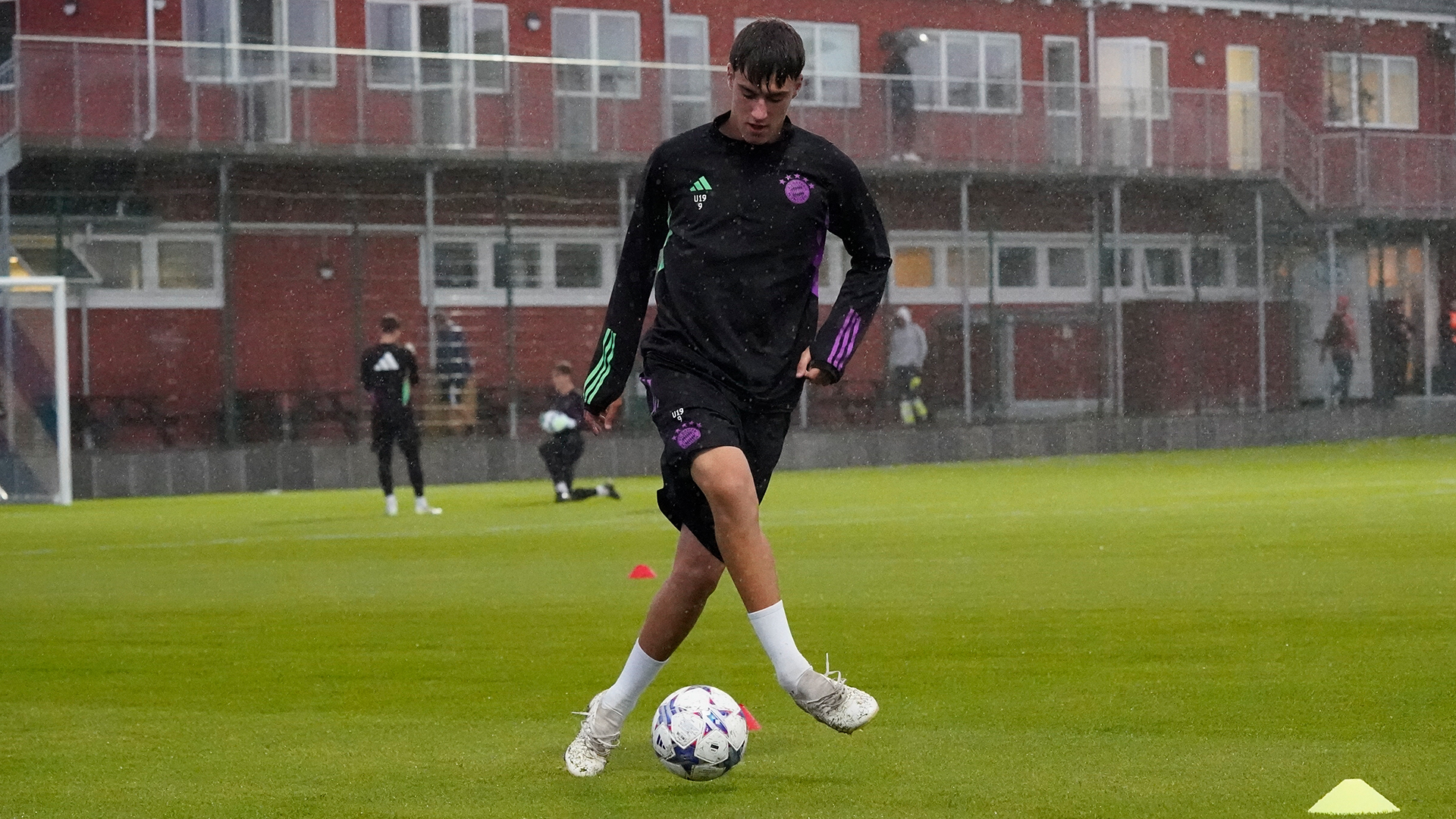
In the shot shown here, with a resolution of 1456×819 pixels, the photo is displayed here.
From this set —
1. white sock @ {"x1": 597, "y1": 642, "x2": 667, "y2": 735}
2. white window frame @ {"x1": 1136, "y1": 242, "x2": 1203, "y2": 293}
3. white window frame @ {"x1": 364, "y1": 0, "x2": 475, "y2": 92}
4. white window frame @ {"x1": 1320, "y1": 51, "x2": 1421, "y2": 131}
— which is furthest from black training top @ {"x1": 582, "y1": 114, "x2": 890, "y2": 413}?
white window frame @ {"x1": 1320, "y1": 51, "x2": 1421, "y2": 131}

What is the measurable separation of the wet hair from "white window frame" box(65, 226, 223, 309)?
24.3 meters

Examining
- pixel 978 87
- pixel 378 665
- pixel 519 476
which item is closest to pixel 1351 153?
pixel 978 87

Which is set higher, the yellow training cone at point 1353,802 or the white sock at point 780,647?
the white sock at point 780,647

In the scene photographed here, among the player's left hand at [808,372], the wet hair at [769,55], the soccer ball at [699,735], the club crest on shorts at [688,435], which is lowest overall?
the soccer ball at [699,735]

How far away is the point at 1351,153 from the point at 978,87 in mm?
7730

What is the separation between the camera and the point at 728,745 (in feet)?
19.6

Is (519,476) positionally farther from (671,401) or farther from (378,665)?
(671,401)

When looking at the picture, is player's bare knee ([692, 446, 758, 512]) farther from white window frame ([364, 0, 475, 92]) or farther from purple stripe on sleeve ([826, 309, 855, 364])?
white window frame ([364, 0, 475, 92])

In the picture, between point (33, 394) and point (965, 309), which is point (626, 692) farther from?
point (965, 309)

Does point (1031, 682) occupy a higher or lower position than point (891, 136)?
lower

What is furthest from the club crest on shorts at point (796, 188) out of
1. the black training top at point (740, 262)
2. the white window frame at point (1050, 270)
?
the white window frame at point (1050, 270)

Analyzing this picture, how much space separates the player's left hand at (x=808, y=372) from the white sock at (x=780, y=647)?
61 cm

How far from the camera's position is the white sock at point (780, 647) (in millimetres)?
5895

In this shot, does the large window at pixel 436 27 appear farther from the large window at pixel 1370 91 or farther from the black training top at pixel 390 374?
the large window at pixel 1370 91
